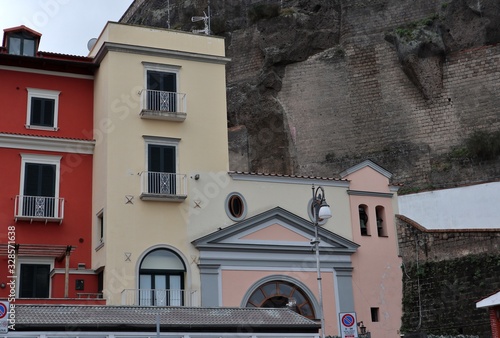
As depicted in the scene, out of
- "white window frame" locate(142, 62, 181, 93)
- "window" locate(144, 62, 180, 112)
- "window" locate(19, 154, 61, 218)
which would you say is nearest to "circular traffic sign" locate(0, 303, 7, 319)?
"window" locate(19, 154, 61, 218)

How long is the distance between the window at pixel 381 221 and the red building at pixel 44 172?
473 inches

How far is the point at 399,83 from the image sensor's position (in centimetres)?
4822

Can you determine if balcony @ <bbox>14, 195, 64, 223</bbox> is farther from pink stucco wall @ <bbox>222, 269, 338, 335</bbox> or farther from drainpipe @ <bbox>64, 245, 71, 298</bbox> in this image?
pink stucco wall @ <bbox>222, 269, 338, 335</bbox>

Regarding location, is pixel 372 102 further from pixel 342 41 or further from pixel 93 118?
pixel 93 118

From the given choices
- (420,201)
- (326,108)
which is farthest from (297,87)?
(420,201)

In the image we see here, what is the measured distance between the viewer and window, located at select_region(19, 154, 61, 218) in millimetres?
27359

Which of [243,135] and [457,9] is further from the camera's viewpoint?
[243,135]

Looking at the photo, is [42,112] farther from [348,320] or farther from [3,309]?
[348,320]

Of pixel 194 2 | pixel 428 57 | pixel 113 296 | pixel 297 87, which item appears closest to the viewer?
pixel 113 296

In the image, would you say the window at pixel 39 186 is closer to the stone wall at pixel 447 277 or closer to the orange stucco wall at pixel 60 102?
the orange stucco wall at pixel 60 102

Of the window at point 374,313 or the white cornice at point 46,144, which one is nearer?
the white cornice at point 46,144

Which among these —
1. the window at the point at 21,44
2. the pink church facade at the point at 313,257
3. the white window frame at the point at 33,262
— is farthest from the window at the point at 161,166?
the window at the point at 21,44

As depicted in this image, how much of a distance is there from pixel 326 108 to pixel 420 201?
45.9 feet

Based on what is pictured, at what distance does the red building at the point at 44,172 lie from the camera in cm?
2678
